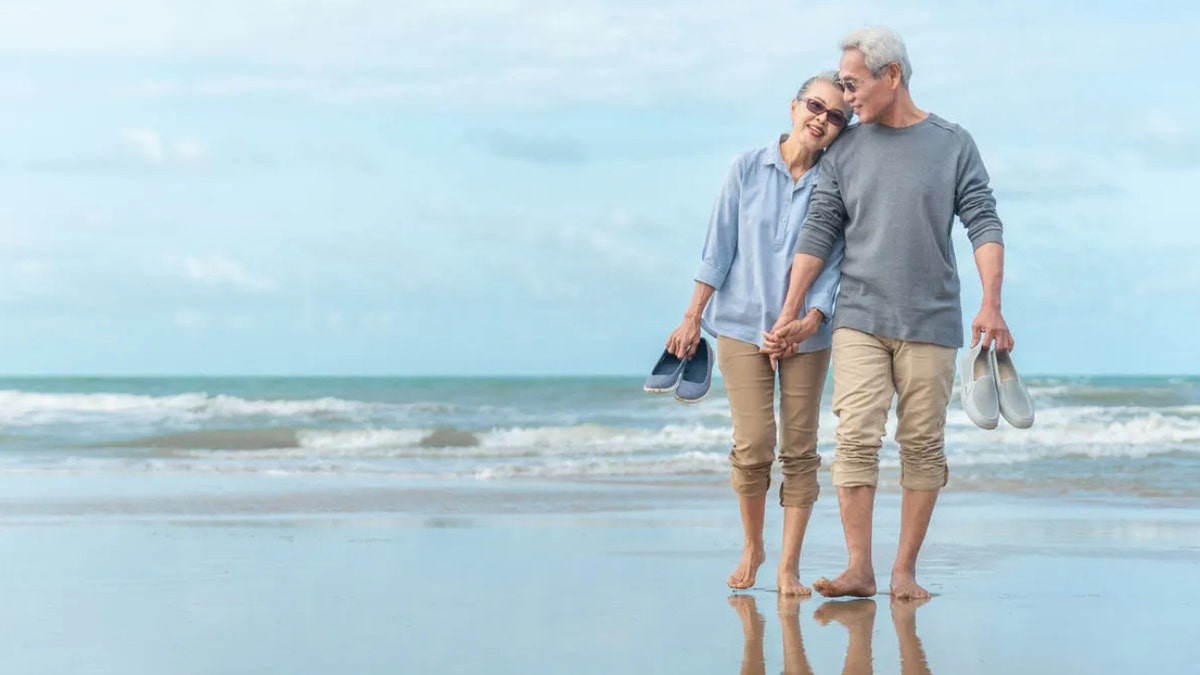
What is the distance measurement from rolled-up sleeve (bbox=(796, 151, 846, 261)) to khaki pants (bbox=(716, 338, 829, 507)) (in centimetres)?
34

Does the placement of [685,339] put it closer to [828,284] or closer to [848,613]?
[828,284]

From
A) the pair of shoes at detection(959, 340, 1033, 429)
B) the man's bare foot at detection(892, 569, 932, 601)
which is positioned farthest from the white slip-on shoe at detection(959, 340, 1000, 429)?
the man's bare foot at detection(892, 569, 932, 601)

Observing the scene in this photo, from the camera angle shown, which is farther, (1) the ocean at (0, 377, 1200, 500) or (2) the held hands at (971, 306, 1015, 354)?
(1) the ocean at (0, 377, 1200, 500)

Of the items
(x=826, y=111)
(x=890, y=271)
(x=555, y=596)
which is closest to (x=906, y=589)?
(x=890, y=271)

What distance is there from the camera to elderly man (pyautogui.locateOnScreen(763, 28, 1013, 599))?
13.6 ft

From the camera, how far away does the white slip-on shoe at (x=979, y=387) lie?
410 cm

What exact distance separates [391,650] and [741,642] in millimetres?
865

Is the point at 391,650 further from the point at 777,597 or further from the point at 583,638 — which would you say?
the point at 777,597

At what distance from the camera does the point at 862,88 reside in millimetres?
4129

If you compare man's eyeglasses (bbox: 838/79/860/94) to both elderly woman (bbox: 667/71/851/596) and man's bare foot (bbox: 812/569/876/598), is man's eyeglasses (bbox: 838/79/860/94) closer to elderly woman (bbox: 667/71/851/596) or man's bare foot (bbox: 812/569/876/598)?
elderly woman (bbox: 667/71/851/596)

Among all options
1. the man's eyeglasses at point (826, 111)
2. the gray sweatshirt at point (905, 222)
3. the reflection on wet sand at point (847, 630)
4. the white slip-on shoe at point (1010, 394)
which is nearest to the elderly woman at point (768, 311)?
the man's eyeglasses at point (826, 111)

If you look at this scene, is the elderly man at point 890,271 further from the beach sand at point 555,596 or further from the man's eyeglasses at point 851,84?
the beach sand at point 555,596

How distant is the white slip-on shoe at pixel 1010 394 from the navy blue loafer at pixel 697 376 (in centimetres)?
85

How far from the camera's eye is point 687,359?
4.48m
